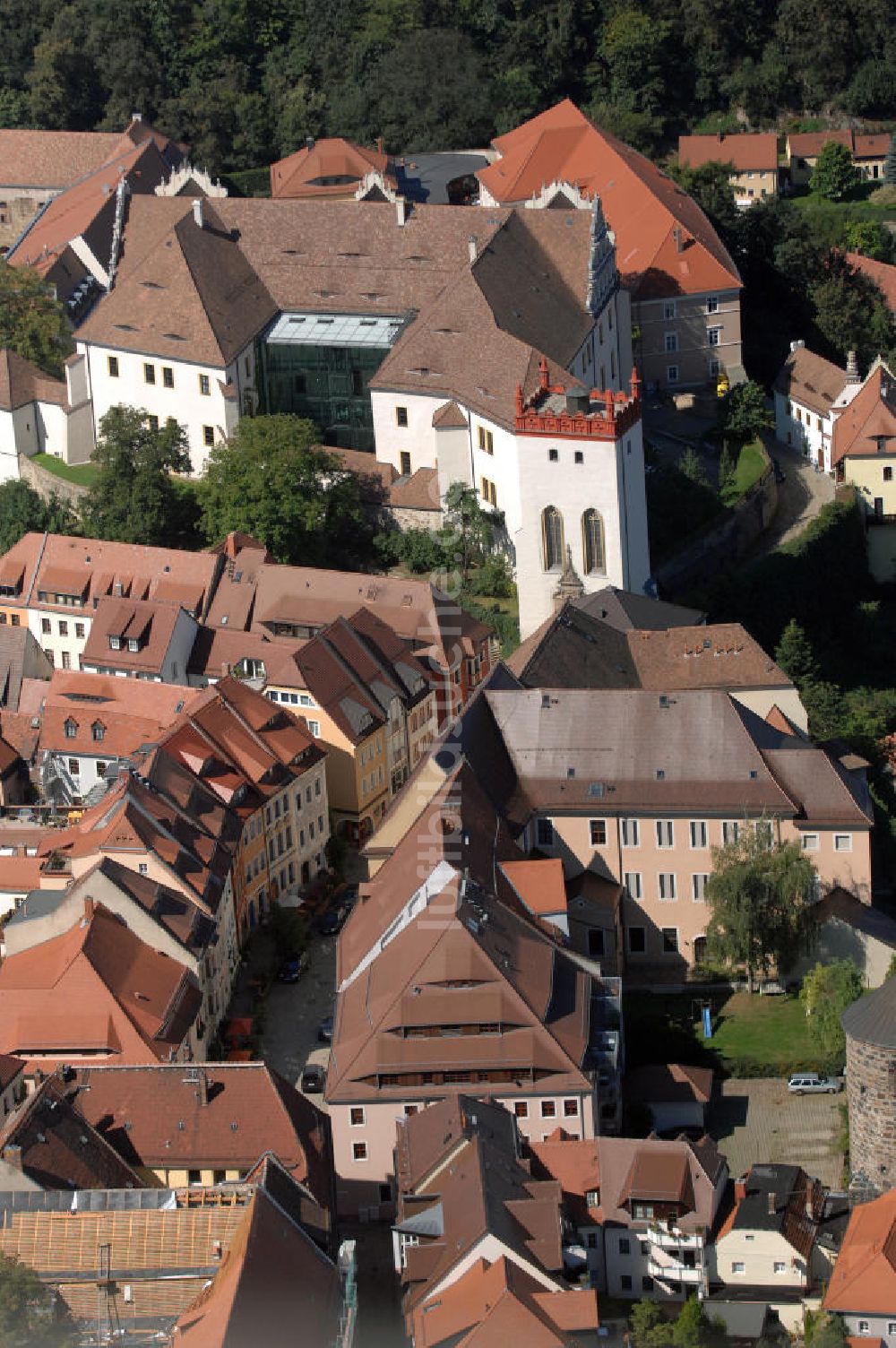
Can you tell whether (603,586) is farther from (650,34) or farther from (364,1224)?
(650,34)

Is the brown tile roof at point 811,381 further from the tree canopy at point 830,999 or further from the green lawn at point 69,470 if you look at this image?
the tree canopy at point 830,999

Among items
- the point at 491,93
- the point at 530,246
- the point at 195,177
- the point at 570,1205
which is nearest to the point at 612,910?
the point at 570,1205

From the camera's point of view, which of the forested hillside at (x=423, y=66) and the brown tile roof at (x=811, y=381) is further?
the forested hillside at (x=423, y=66)

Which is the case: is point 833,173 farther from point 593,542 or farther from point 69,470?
point 593,542

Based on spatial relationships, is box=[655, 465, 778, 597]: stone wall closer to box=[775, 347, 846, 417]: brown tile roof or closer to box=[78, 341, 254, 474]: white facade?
box=[775, 347, 846, 417]: brown tile roof

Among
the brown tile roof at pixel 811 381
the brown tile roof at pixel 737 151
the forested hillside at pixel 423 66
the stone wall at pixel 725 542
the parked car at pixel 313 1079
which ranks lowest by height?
the parked car at pixel 313 1079

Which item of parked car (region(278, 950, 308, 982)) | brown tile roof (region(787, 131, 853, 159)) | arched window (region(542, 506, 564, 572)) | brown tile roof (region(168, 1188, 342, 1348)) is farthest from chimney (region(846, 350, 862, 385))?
brown tile roof (region(168, 1188, 342, 1348))

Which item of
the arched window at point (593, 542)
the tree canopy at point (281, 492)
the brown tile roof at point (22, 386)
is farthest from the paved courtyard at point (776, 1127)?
the brown tile roof at point (22, 386)
